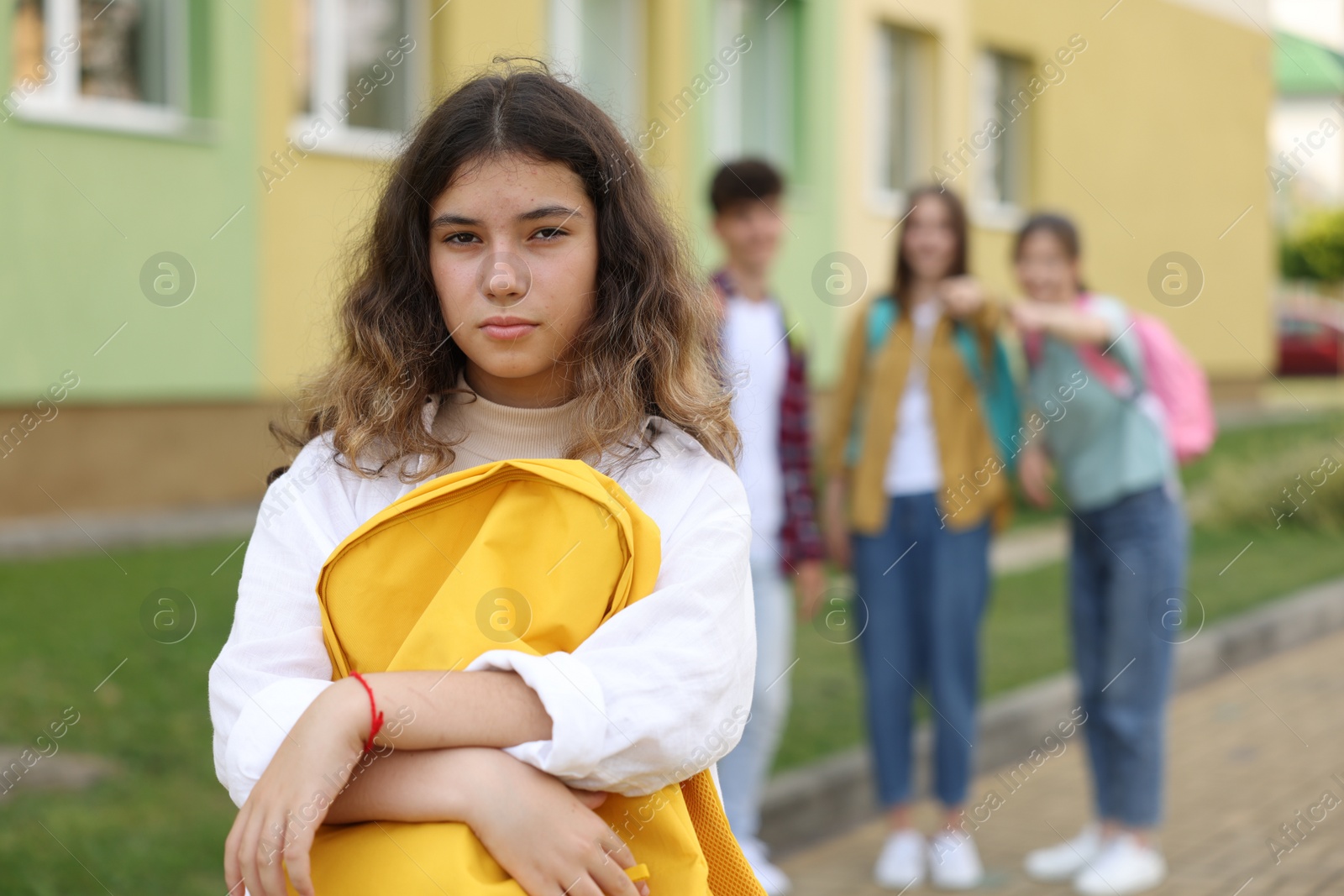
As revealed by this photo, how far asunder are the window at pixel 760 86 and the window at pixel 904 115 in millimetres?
1823

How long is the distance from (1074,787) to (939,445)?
195 cm

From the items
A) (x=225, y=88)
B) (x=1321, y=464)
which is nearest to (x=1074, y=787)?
(x=225, y=88)

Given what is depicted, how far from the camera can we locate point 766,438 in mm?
4750

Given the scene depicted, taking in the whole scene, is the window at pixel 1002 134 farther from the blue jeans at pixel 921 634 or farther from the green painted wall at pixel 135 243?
the blue jeans at pixel 921 634

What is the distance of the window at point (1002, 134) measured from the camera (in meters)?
17.4

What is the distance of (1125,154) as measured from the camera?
19.8 metres

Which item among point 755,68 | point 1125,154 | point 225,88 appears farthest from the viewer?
point 1125,154

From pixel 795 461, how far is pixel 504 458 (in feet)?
9.96

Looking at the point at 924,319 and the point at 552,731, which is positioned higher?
the point at 924,319

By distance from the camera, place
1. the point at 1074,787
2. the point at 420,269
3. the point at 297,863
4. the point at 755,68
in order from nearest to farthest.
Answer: the point at 297,863, the point at 420,269, the point at 1074,787, the point at 755,68

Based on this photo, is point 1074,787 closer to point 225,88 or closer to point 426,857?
point 426,857

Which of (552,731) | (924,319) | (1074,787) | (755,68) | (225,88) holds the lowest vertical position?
(1074,787)

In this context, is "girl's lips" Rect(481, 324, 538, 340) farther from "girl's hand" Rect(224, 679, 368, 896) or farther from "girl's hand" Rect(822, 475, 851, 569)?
"girl's hand" Rect(822, 475, 851, 569)

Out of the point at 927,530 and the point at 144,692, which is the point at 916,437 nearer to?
the point at 927,530
